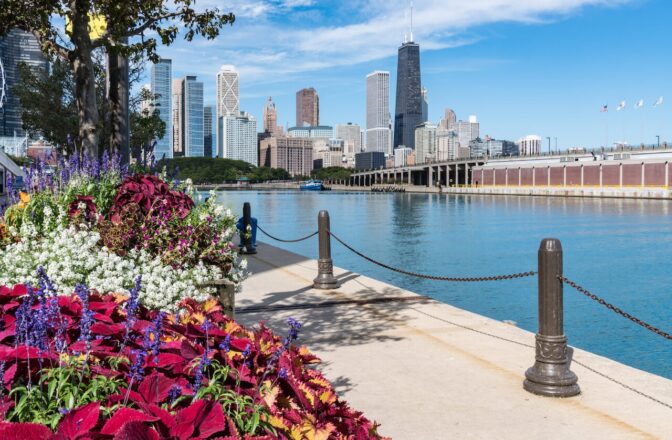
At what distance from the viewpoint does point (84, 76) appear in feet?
36.5

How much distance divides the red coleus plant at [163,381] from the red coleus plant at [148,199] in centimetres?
381

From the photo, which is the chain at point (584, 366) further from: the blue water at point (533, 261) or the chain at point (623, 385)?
the blue water at point (533, 261)

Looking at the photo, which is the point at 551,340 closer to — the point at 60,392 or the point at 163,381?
the point at 163,381

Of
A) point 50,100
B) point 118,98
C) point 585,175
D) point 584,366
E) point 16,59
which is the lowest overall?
point 584,366

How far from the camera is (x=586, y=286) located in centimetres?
2359

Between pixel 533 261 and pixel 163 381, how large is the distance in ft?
95.3

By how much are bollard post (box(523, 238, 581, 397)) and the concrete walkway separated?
132 mm

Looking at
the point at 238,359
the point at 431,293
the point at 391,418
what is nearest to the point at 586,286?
the point at 431,293

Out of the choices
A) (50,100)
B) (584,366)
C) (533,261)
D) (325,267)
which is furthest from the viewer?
(50,100)

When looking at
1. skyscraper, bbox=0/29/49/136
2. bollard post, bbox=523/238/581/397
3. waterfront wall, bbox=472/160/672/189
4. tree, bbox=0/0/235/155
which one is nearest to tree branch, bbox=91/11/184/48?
tree, bbox=0/0/235/155

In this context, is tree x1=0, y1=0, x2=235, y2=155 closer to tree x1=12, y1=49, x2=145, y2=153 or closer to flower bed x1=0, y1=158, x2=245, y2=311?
flower bed x1=0, y1=158, x2=245, y2=311

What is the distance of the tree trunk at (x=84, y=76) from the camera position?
1076cm

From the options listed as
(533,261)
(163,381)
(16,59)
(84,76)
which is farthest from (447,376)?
(16,59)

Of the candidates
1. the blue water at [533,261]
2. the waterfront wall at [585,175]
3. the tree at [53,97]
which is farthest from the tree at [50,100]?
the waterfront wall at [585,175]
